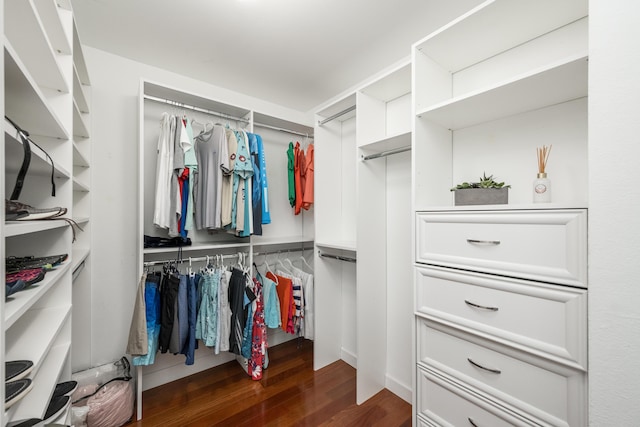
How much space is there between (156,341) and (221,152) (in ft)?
4.50

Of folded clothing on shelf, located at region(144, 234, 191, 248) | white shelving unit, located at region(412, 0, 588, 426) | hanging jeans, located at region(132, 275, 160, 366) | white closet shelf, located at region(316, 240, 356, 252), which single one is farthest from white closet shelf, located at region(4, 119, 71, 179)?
white closet shelf, located at region(316, 240, 356, 252)

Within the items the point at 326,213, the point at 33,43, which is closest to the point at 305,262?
the point at 326,213

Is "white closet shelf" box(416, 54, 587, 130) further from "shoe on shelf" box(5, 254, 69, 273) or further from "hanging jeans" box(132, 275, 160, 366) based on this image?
"hanging jeans" box(132, 275, 160, 366)

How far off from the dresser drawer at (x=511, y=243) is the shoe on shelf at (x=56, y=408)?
1.65 meters

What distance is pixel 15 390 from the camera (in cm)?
64

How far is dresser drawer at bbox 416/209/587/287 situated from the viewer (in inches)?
33.5

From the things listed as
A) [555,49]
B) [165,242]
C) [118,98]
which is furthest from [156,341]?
[555,49]

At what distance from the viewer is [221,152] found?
190cm

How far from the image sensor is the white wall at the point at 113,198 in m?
1.87

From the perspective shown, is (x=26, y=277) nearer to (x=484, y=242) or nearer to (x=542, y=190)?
(x=484, y=242)

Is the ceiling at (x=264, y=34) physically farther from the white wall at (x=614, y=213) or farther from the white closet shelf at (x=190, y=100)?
the white wall at (x=614, y=213)

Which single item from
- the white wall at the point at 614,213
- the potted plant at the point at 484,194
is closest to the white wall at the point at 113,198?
the potted plant at the point at 484,194

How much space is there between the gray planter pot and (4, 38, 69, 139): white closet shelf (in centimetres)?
153

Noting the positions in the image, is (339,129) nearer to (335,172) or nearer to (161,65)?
(335,172)
